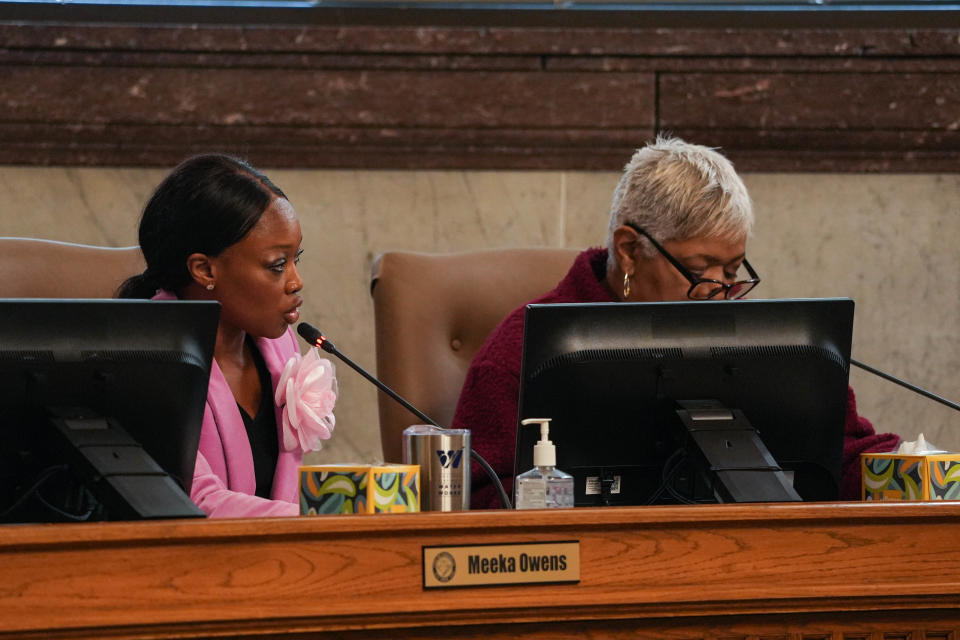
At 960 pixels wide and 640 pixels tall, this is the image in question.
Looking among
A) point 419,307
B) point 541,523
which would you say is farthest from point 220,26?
point 541,523

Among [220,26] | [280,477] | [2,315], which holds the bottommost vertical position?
[280,477]

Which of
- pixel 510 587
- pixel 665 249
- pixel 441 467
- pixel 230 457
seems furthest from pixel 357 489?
pixel 665 249

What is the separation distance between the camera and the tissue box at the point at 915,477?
148cm

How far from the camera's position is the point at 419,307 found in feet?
7.47

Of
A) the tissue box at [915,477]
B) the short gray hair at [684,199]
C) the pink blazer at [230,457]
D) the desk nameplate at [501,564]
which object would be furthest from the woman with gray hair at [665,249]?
the desk nameplate at [501,564]

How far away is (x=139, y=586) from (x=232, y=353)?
937 millimetres

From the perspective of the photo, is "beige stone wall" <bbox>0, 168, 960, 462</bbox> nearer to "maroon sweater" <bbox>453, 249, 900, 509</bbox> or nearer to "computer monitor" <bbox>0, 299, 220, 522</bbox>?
"maroon sweater" <bbox>453, 249, 900, 509</bbox>

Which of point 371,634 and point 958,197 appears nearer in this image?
point 371,634

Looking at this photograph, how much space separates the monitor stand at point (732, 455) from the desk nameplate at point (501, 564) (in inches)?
10.2

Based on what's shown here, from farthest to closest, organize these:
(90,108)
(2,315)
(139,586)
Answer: (90,108) → (2,315) → (139,586)

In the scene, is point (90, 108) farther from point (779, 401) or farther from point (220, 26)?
point (779, 401)

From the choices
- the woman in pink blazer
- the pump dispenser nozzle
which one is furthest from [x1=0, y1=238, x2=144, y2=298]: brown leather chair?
the pump dispenser nozzle

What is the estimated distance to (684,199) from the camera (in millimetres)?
2113

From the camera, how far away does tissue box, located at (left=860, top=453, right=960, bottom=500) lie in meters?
1.48
